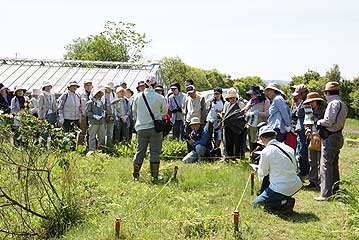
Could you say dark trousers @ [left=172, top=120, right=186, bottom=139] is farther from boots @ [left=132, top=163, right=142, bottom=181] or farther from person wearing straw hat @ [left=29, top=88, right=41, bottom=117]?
boots @ [left=132, top=163, right=142, bottom=181]

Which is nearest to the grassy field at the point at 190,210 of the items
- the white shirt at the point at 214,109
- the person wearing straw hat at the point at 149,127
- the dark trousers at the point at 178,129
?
the person wearing straw hat at the point at 149,127

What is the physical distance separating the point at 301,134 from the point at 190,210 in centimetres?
379

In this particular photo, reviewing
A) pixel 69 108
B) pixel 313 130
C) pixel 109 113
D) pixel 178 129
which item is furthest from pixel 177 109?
pixel 313 130

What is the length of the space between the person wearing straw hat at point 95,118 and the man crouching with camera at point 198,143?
7.77ft

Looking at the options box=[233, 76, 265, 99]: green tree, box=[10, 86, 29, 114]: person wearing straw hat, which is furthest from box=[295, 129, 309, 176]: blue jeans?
box=[233, 76, 265, 99]: green tree

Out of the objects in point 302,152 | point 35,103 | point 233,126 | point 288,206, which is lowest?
point 288,206

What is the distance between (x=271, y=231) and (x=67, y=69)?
1654cm

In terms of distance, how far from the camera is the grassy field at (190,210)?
5.40 m

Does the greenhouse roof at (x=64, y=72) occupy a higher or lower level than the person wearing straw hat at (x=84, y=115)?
higher

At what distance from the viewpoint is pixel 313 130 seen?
8.13 m

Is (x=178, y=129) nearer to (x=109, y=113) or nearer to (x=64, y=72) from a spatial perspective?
→ (x=109, y=113)

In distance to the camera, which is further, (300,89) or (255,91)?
(255,91)

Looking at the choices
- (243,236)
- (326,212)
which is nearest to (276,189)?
(326,212)

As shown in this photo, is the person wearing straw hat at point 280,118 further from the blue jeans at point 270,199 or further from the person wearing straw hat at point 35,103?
the person wearing straw hat at point 35,103
